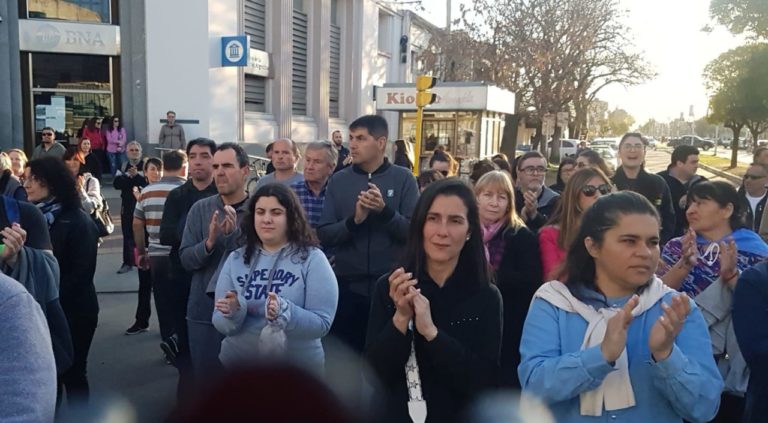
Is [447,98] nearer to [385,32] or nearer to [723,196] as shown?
[385,32]

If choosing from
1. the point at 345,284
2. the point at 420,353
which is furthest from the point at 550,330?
the point at 345,284

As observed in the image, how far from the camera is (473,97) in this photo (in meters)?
19.2

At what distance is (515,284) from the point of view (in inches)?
150

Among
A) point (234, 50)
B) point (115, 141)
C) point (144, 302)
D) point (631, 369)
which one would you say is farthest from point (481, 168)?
point (234, 50)

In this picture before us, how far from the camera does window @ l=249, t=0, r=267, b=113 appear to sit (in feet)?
64.9

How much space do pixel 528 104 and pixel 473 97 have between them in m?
11.6

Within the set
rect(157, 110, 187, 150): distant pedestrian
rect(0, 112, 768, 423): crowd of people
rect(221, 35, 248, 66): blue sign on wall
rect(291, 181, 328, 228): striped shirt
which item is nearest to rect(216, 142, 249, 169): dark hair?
rect(0, 112, 768, 423): crowd of people

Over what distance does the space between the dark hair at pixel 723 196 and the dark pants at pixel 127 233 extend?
628 cm

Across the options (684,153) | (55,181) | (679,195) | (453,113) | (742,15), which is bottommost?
(679,195)

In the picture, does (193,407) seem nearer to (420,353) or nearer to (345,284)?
(420,353)

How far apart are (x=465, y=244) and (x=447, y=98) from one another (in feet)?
56.7

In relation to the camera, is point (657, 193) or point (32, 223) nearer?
point (32, 223)

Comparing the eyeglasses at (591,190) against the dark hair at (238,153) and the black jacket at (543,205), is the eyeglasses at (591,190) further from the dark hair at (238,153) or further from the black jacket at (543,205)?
the dark hair at (238,153)

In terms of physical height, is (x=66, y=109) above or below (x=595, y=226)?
above
